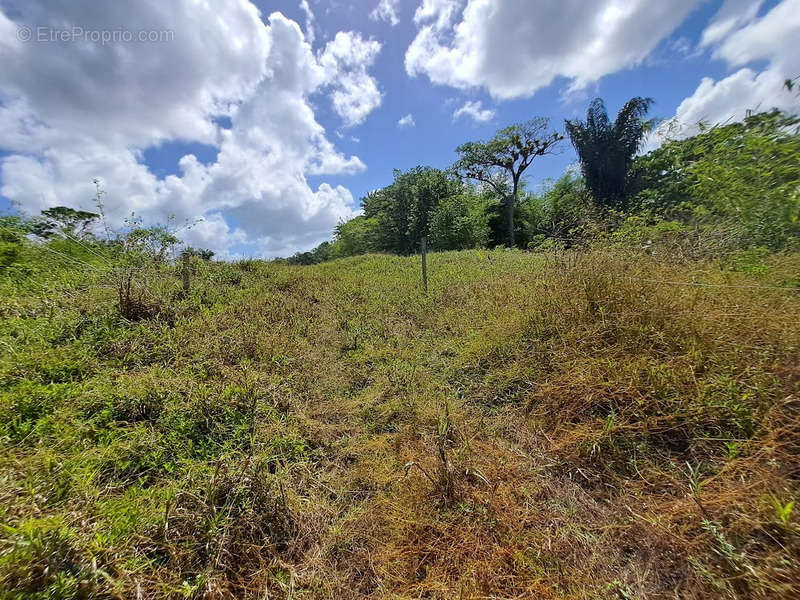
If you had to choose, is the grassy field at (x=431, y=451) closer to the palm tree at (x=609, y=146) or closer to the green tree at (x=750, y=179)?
the green tree at (x=750, y=179)

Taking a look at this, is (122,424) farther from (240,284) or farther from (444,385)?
(240,284)

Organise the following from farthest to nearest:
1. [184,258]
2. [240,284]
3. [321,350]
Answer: [240,284], [184,258], [321,350]

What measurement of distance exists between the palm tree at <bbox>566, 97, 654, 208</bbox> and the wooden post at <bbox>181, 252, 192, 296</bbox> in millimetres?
20432

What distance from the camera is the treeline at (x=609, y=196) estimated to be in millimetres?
2697

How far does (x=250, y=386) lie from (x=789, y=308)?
4.90m

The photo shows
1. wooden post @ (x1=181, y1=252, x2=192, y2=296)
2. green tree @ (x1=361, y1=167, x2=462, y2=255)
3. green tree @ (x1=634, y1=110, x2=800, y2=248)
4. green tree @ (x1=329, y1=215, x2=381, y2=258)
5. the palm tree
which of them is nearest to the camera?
green tree @ (x1=634, y1=110, x2=800, y2=248)

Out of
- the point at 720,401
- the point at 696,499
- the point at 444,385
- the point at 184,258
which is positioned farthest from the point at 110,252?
the point at 720,401

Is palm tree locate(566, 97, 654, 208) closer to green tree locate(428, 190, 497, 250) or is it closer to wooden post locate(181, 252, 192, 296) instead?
green tree locate(428, 190, 497, 250)

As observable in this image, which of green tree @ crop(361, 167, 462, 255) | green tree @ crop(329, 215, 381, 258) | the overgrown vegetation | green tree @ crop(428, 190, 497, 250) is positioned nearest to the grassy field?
the overgrown vegetation

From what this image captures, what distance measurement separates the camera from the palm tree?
1747 cm

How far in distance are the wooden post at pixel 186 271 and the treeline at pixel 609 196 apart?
602cm

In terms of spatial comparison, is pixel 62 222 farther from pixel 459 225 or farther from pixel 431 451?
pixel 459 225

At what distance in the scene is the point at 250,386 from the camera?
295 cm

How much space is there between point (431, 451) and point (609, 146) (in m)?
23.0
